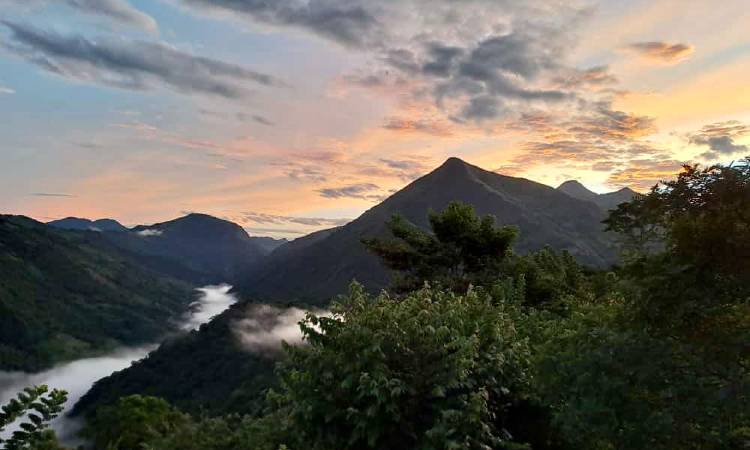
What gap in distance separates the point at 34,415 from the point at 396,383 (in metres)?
6.12

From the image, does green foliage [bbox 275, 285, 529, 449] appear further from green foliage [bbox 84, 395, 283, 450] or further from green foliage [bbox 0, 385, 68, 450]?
green foliage [bbox 0, 385, 68, 450]

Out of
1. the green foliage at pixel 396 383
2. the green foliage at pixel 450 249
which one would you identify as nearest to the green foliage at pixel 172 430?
the green foliage at pixel 396 383

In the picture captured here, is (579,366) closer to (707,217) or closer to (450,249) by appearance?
(707,217)

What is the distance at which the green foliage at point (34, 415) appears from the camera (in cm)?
530

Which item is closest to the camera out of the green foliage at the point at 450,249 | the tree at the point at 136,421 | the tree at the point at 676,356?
the tree at the point at 676,356

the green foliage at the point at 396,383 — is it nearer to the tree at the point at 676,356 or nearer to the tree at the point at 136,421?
the tree at the point at 676,356

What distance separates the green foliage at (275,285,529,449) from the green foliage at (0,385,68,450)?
5.08m

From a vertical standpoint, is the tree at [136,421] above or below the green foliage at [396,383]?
below

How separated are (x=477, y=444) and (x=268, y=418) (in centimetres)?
695

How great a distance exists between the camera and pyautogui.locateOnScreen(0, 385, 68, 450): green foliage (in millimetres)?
5297

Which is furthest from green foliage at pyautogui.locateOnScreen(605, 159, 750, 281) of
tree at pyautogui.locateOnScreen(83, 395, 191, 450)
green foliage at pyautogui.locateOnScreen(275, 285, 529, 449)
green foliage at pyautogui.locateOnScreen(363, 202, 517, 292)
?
tree at pyautogui.locateOnScreen(83, 395, 191, 450)

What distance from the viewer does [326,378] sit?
10.7m

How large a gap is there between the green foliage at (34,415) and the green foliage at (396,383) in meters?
5.08

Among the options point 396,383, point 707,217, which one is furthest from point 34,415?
point 707,217
